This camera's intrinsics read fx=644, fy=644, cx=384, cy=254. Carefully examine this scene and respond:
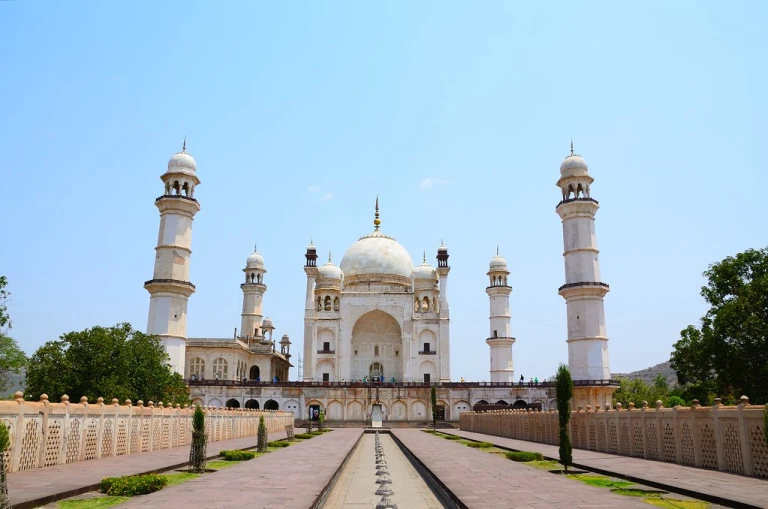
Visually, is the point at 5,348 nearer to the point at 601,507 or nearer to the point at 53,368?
the point at 53,368

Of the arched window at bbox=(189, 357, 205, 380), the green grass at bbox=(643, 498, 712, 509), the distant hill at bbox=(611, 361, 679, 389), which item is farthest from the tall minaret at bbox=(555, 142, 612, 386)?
the distant hill at bbox=(611, 361, 679, 389)

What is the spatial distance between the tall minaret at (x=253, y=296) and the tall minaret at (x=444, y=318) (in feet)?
52.8

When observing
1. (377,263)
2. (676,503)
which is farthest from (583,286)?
(676,503)

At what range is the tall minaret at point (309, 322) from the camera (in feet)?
159

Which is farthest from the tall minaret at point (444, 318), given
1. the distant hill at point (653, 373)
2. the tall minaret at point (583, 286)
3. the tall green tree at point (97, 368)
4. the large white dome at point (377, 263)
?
the distant hill at point (653, 373)

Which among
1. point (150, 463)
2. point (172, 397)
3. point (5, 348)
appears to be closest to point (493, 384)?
point (172, 397)

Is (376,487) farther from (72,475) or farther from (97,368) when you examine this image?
(97,368)

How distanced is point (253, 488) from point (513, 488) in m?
3.67

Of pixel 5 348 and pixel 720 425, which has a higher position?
pixel 5 348

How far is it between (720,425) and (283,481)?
7877 mm

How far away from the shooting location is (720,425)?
38.3ft

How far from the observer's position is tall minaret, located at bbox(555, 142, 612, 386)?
37.8 meters

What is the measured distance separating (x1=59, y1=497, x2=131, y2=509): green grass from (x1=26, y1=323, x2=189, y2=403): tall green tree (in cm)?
1810

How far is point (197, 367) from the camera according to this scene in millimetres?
48719
